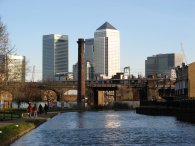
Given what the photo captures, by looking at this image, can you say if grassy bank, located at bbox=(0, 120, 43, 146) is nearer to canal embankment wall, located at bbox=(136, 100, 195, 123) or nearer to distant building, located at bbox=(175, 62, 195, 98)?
canal embankment wall, located at bbox=(136, 100, 195, 123)

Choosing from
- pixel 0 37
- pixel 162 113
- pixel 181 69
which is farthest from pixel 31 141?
pixel 181 69

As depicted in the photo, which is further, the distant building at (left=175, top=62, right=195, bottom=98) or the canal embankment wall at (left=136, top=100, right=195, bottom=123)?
the distant building at (left=175, top=62, right=195, bottom=98)

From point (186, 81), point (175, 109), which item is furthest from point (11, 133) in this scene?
point (186, 81)

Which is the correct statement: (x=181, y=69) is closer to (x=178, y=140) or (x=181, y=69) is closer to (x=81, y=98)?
(x=81, y=98)

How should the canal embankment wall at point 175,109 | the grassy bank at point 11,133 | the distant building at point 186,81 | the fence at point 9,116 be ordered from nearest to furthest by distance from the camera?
the grassy bank at point 11,133 → the fence at point 9,116 → the canal embankment wall at point 175,109 → the distant building at point 186,81

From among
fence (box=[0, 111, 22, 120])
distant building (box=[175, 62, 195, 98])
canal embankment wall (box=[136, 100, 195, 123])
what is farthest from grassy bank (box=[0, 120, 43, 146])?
distant building (box=[175, 62, 195, 98])

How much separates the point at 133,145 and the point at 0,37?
35778mm

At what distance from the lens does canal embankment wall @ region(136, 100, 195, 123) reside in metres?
66.8

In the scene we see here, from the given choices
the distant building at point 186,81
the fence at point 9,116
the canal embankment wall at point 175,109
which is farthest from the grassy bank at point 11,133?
the distant building at point 186,81

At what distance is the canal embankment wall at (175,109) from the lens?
219 feet

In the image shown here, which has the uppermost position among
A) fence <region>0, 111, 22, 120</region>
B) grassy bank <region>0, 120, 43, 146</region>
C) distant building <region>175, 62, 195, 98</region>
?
distant building <region>175, 62, 195, 98</region>

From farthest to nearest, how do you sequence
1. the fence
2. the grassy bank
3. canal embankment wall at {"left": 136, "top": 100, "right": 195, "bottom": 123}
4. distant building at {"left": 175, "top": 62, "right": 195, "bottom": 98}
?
1. distant building at {"left": 175, "top": 62, "right": 195, "bottom": 98}
2. canal embankment wall at {"left": 136, "top": 100, "right": 195, "bottom": 123}
3. the fence
4. the grassy bank

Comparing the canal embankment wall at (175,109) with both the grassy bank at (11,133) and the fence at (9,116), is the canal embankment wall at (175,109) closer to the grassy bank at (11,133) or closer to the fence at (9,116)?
the fence at (9,116)

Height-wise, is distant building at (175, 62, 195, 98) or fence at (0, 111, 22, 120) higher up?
distant building at (175, 62, 195, 98)
